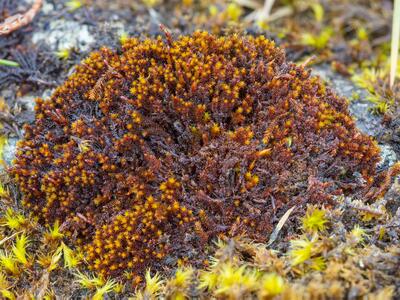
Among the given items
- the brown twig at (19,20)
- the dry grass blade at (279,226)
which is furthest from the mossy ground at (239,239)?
the brown twig at (19,20)

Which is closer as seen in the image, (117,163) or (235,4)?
(117,163)

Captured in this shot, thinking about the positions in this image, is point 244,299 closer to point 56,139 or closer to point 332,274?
point 332,274

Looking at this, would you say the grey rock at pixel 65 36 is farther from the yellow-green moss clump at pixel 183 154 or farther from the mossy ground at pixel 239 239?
the yellow-green moss clump at pixel 183 154

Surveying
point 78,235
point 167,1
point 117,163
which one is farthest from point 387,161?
point 167,1

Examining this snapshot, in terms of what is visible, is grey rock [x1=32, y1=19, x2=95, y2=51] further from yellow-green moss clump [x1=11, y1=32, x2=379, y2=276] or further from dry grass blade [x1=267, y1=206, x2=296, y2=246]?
dry grass blade [x1=267, y1=206, x2=296, y2=246]

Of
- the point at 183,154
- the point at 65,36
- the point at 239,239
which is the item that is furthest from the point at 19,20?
the point at 239,239

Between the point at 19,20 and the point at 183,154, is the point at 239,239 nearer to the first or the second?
the point at 183,154
